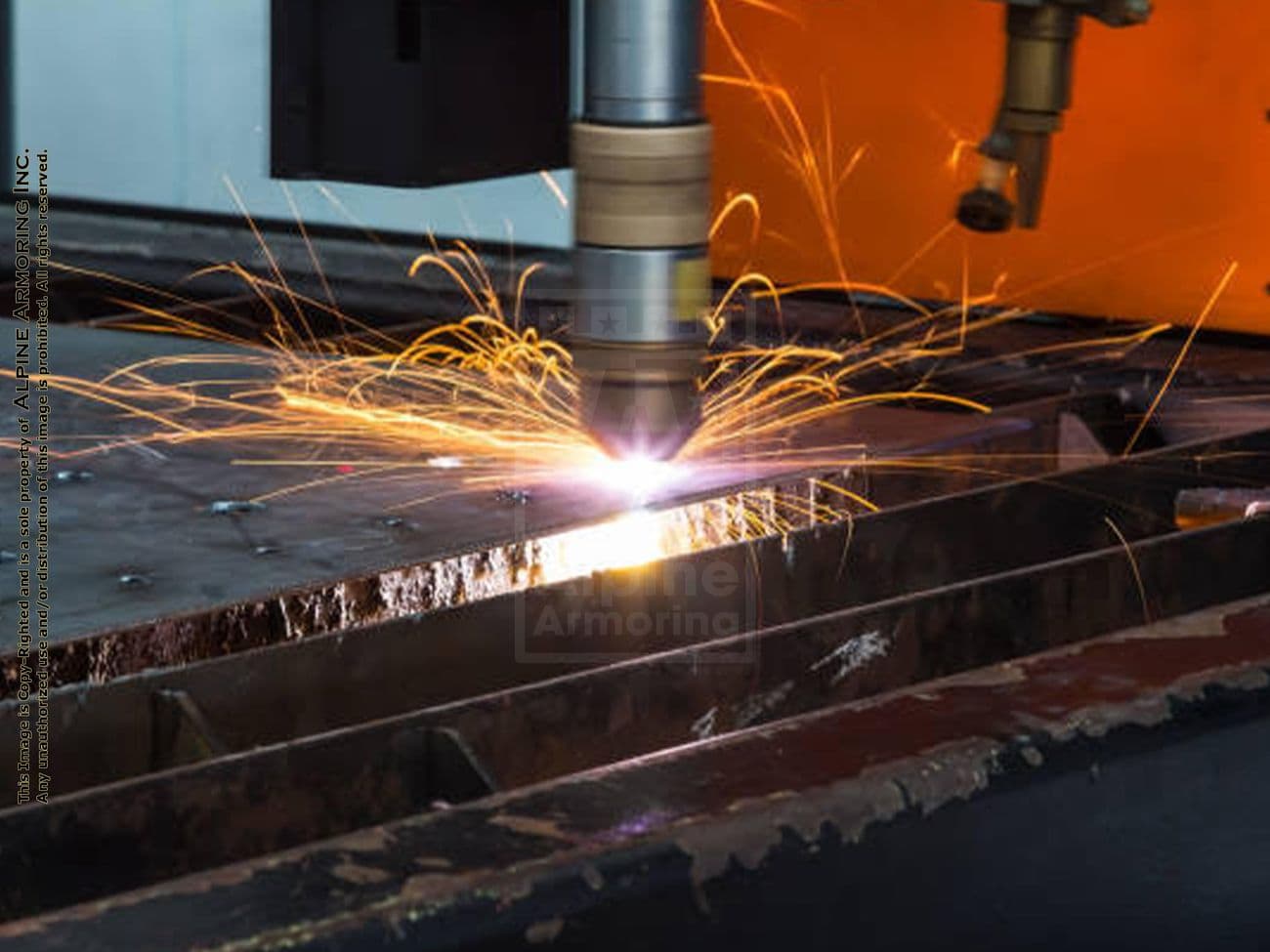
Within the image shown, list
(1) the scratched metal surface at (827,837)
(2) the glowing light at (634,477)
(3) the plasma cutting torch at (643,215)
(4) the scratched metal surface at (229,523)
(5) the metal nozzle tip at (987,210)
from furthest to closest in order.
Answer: (2) the glowing light at (634,477), (5) the metal nozzle tip at (987,210), (4) the scratched metal surface at (229,523), (3) the plasma cutting torch at (643,215), (1) the scratched metal surface at (827,837)

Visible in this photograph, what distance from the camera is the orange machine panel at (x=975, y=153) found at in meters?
2.77

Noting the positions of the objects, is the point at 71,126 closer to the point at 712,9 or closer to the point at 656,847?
the point at 712,9

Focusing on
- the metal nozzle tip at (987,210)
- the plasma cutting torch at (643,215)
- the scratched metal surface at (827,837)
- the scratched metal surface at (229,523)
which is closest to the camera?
the scratched metal surface at (827,837)

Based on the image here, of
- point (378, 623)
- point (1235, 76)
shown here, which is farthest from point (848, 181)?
point (378, 623)

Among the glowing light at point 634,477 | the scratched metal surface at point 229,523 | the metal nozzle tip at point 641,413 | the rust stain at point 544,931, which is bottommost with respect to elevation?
the rust stain at point 544,931

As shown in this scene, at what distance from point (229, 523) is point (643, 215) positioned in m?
0.51

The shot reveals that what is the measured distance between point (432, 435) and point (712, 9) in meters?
0.64

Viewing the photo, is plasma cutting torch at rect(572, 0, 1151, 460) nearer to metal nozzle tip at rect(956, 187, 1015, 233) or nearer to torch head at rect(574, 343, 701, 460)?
torch head at rect(574, 343, 701, 460)

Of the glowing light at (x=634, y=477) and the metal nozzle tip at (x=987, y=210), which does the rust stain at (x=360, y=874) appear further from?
the metal nozzle tip at (x=987, y=210)

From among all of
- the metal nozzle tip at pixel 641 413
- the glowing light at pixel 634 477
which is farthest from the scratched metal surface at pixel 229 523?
the metal nozzle tip at pixel 641 413

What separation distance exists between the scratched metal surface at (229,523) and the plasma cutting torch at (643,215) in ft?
0.69

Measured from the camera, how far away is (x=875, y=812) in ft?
4.88

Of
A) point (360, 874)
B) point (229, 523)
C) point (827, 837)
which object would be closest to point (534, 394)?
point (229, 523)

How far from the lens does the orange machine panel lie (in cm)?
277
